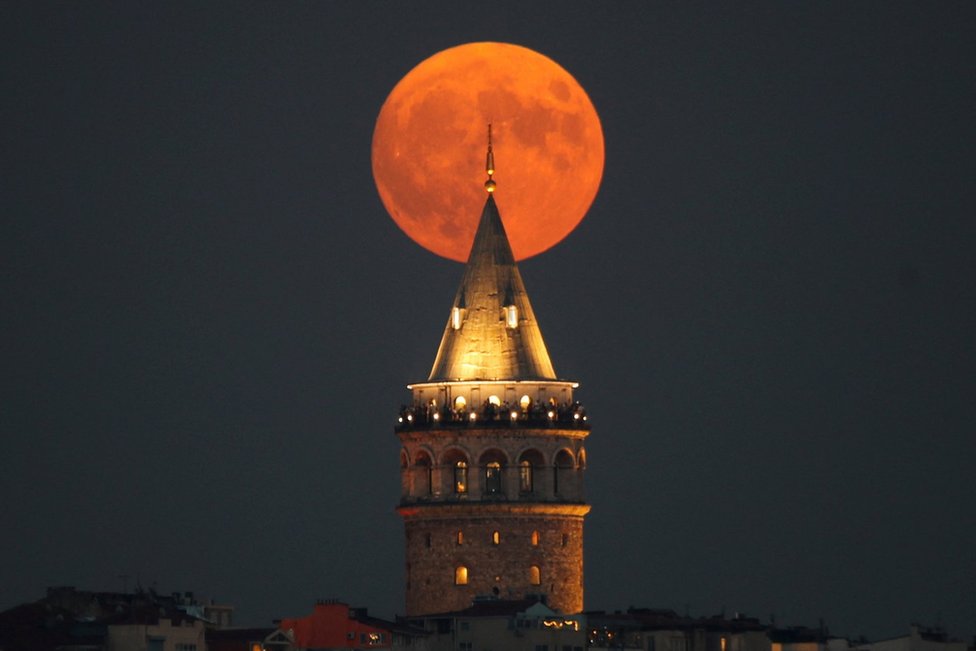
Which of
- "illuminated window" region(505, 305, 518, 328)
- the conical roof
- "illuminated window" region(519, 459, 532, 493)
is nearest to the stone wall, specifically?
"illuminated window" region(519, 459, 532, 493)

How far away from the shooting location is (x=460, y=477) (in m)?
171

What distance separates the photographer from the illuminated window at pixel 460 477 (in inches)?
6732

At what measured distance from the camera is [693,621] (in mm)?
175875

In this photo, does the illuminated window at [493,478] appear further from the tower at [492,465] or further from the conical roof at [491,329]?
the conical roof at [491,329]

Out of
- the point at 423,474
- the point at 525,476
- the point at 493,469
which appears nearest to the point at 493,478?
the point at 493,469

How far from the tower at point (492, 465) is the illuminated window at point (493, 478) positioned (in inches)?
1.5

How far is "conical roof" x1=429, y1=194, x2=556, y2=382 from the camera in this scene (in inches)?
6767

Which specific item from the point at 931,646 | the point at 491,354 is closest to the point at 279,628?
the point at 491,354

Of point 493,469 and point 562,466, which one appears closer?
point 493,469

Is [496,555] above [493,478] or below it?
below

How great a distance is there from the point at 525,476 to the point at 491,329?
5.75m

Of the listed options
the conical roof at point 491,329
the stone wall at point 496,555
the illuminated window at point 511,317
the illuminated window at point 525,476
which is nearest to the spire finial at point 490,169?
the conical roof at point 491,329

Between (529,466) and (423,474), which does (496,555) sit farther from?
(423,474)

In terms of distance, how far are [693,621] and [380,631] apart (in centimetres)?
1597
